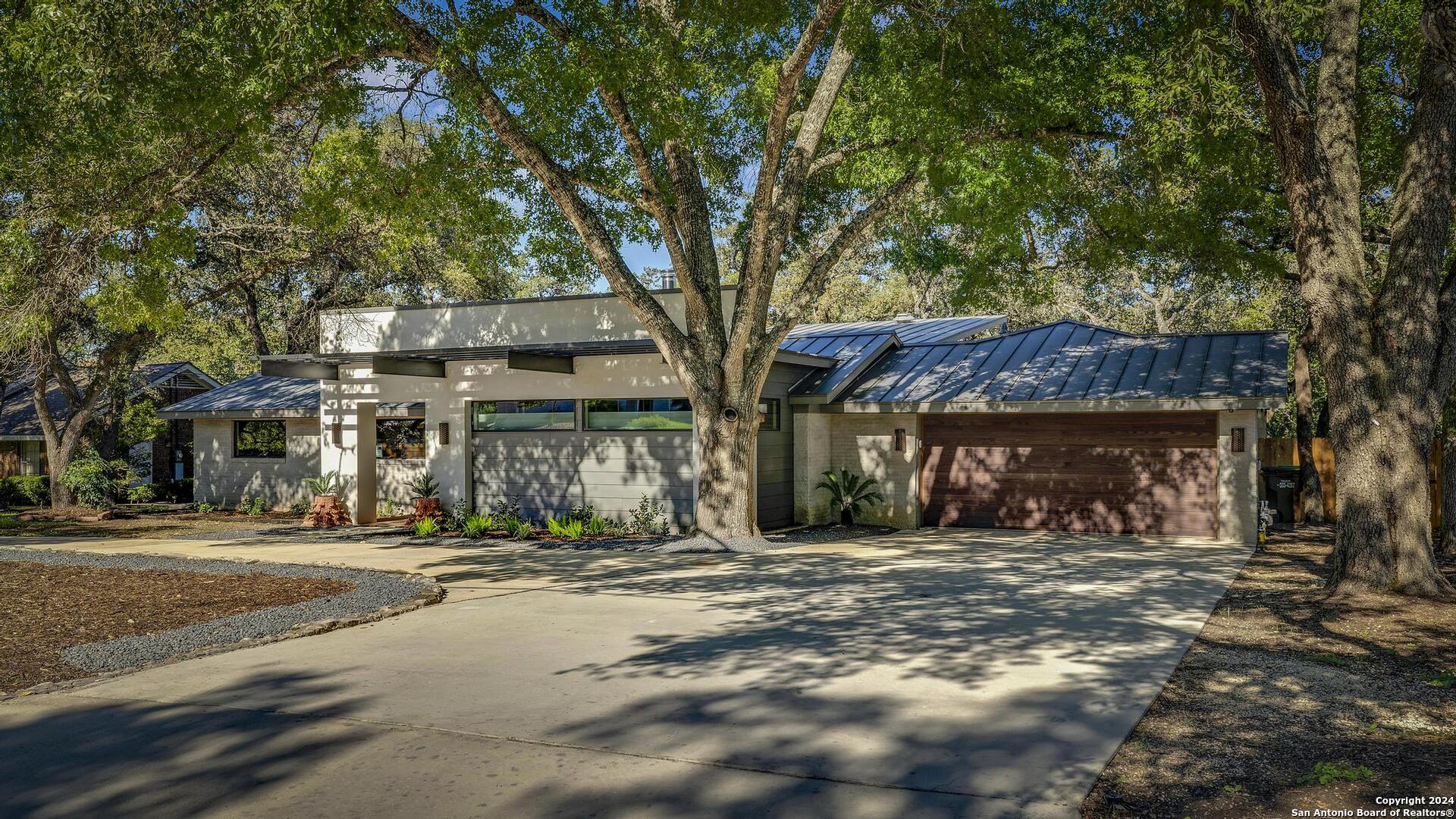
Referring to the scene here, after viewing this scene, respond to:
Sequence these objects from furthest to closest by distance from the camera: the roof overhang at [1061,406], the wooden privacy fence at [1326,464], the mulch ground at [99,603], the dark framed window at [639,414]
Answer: the dark framed window at [639,414]
the wooden privacy fence at [1326,464]
the roof overhang at [1061,406]
the mulch ground at [99,603]

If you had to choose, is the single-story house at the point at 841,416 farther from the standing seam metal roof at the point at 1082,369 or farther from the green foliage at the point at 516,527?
the green foliage at the point at 516,527

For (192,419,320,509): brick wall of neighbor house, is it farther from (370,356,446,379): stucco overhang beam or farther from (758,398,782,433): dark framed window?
(758,398,782,433): dark framed window

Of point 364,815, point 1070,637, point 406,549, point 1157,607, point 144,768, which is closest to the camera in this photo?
point 364,815

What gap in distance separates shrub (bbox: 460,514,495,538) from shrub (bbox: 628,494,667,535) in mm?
2361

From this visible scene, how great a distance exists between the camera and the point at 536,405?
1742cm

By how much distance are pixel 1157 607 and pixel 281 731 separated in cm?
732

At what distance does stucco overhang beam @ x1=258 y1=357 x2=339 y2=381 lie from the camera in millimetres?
17922

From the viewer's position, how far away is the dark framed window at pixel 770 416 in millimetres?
16531

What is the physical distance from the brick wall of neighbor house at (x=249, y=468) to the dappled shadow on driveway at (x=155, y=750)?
17.2 meters

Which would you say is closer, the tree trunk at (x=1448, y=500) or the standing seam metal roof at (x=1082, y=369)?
the tree trunk at (x=1448, y=500)

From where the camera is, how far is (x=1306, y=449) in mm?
17594

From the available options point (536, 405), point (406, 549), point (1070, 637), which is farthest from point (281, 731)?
point (536, 405)

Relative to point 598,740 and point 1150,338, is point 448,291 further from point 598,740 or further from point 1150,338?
point 598,740

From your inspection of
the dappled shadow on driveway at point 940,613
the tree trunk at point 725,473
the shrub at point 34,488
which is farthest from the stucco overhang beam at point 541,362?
the shrub at point 34,488
